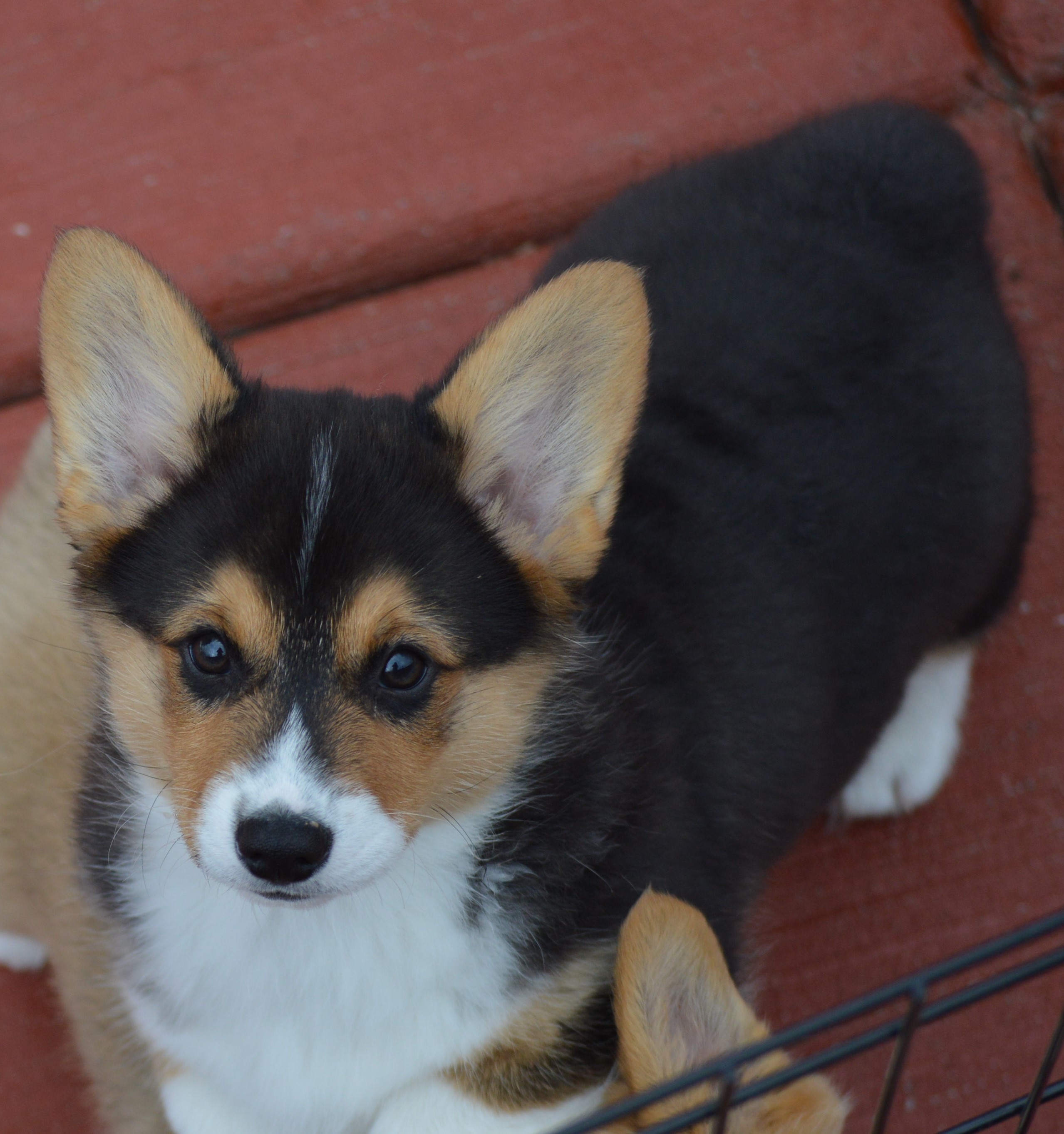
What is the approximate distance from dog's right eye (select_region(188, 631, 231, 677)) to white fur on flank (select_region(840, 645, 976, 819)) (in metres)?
1.52

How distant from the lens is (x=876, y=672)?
7.88 ft

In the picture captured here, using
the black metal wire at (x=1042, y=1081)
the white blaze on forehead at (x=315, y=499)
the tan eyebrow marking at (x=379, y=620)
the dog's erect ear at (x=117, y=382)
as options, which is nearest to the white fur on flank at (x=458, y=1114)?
the black metal wire at (x=1042, y=1081)

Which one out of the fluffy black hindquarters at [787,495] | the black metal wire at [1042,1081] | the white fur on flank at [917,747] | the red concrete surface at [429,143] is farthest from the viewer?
the red concrete surface at [429,143]

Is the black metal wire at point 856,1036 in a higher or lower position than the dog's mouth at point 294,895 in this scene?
higher

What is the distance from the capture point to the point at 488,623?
6.05 feet

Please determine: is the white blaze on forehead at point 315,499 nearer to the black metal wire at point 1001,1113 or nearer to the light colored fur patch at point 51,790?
the light colored fur patch at point 51,790

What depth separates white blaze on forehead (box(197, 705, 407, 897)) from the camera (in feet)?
5.34

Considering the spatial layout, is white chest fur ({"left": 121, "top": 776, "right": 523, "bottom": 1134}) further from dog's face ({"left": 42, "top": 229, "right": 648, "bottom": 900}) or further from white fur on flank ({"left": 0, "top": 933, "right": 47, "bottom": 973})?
white fur on flank ({"left": 0, "top": 933, "right": 47, "bottom": 973})

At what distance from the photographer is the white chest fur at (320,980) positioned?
1.98 metres

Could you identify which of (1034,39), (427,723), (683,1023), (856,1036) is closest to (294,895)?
(427,723)

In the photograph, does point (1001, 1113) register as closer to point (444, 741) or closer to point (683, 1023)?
point (683, 1023)

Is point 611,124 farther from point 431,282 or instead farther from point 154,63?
point 154,63

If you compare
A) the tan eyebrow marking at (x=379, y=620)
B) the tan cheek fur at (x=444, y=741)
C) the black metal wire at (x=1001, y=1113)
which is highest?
the tan eyebrow marking at (x=379, y=620)

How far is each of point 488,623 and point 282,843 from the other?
1.39 feet
